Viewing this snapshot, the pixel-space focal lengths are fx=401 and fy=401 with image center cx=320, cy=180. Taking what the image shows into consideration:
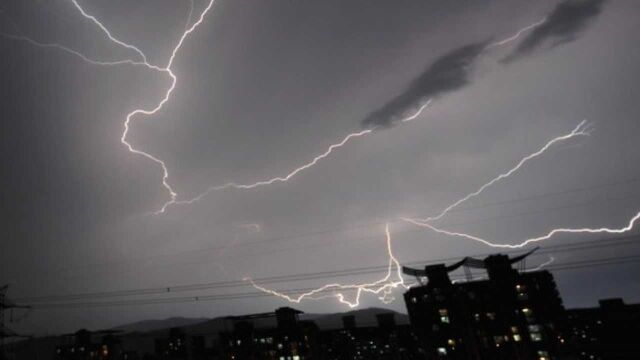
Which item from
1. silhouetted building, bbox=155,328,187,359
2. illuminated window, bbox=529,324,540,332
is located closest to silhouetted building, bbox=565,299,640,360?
illuminated window, bbox=529,324,540,332

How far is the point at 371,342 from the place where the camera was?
97062 mm

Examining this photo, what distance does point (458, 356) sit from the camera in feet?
177

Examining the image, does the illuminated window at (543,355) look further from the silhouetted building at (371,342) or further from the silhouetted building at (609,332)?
the silhouetted building at (371,342)

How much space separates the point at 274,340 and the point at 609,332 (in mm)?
59350

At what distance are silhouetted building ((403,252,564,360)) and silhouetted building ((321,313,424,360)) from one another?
49.6 ft

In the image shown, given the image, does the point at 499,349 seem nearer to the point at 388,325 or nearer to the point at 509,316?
the point at 509,316

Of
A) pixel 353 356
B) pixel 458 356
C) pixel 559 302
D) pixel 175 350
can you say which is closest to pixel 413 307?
pixel 458 356

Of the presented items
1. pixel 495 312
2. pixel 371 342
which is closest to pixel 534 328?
pixel 495 312

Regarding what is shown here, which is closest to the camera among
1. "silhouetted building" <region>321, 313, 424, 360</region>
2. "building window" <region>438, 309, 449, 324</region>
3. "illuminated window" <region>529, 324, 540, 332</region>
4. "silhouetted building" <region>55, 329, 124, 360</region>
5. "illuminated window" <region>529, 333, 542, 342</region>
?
"illuminated window" <region>529, 333, 542, 342</region>

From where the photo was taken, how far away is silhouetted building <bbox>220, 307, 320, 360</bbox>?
7538 cm

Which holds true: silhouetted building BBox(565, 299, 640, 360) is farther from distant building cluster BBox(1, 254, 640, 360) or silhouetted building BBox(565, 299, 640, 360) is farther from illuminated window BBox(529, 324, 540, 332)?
illuminated window BBox(529, 324, 540, 332)

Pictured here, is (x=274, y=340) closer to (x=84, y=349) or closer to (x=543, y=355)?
(x=84, y=349)

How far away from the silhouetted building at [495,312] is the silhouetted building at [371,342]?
49.6 ft

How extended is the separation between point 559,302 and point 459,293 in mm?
48205
